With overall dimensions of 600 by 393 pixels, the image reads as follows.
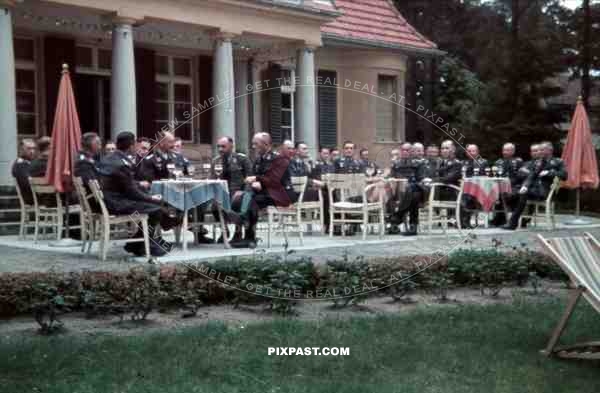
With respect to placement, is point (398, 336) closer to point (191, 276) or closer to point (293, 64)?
point (191, 276)

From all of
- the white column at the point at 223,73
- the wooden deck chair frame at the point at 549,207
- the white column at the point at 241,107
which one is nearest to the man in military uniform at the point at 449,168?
the wooden deck chair frame at the point at 549,207

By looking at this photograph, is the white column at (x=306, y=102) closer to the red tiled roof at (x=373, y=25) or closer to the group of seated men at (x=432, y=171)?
the red tiled roof at (x=373, y=25)

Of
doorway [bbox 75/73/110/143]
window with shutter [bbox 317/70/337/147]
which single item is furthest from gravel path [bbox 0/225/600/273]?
window with shutter [bbox 317/70/337/147]

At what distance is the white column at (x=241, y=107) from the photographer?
55.3ft

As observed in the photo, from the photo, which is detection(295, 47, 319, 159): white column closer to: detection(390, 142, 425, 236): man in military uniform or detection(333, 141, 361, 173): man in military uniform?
detection(333, 141, 361, 173): man in military uniform

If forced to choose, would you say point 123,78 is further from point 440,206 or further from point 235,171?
point 440,206

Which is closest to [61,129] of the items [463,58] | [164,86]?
[164,86]

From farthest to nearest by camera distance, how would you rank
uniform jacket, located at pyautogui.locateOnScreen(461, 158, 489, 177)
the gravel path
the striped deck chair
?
1. uniform jacket, located at pyautogui.locateOnScreen(461, 158, 489, 177)
2. the gravel path
3. the striped deck chair

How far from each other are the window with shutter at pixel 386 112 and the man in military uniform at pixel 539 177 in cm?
494

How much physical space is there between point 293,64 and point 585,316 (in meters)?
12.9

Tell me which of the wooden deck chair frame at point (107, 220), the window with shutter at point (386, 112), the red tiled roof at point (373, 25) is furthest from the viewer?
the red tiled roof at point (373, 25)

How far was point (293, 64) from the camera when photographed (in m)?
18.4

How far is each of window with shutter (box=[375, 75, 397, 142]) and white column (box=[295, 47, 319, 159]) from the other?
79.8 inches

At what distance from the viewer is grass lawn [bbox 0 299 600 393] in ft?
14.6
